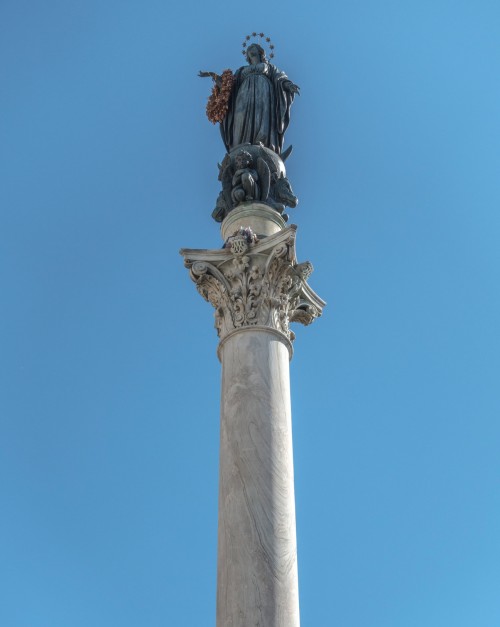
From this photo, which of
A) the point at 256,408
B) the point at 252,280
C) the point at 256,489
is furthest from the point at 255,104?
the point at 256,489

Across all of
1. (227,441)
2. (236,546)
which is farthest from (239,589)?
(227,441)

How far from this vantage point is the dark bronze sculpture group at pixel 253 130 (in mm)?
22688

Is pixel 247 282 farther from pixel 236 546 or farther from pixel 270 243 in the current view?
pixel 236 546

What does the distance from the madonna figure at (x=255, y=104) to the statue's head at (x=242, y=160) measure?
121 centimetres

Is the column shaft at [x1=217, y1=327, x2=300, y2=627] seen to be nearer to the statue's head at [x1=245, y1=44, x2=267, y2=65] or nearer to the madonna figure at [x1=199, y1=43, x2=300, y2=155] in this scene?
the madonna figure at [x1=199, y1=43, x2=300, y2=155]

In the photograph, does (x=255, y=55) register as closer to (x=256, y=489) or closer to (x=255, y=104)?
(x=255, y=104)

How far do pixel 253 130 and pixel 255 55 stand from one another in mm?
3065

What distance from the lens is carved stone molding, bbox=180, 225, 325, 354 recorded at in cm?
1934

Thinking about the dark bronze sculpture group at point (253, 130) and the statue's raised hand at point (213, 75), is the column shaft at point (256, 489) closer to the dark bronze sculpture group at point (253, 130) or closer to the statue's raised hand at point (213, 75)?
the dark bronze sculpture group at point (253, 130)

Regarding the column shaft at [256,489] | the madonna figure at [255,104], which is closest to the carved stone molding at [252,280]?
the column shaft at [256,489]

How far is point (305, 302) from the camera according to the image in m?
20.7

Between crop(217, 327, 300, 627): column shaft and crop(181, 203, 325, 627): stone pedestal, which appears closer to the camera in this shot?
crop(217, 327, 300, 627): column shaft

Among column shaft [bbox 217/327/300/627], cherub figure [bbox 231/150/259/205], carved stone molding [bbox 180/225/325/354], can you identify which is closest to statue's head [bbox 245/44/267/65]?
cherub figure [bbox 231/150/259/205]

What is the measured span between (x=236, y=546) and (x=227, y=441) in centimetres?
212
